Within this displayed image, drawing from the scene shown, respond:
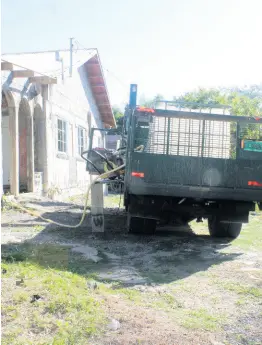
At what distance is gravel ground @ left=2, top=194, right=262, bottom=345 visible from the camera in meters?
3.16

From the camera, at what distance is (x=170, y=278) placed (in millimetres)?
4832

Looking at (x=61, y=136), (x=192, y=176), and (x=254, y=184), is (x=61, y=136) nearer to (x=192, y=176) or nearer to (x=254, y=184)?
(x=192, y=176)

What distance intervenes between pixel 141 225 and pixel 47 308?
13.6 ft

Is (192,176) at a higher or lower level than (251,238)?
higher

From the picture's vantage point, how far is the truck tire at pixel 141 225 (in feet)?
23.9

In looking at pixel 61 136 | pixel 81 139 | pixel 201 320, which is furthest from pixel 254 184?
pixel 81 139

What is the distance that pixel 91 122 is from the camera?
18.6 meters

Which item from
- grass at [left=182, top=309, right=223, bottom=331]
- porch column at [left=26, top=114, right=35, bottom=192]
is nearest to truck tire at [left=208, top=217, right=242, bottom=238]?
grass at [left=182, top=309, right=223, bottom=331]

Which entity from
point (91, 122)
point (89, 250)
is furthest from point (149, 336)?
point (91, 122)

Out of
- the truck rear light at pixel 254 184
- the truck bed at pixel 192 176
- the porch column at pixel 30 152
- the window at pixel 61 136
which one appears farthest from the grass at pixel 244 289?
the window at pixel 61 136

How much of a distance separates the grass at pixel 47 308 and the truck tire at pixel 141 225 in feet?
9.07

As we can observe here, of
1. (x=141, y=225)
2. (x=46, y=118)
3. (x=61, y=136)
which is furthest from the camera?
(x=61, y=136)

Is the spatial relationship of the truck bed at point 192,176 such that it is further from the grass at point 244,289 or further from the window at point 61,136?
the window at point 61,136

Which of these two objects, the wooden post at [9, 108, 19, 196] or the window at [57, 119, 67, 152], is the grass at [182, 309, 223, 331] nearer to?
the wooden post at [9, 108, 19, 196]
